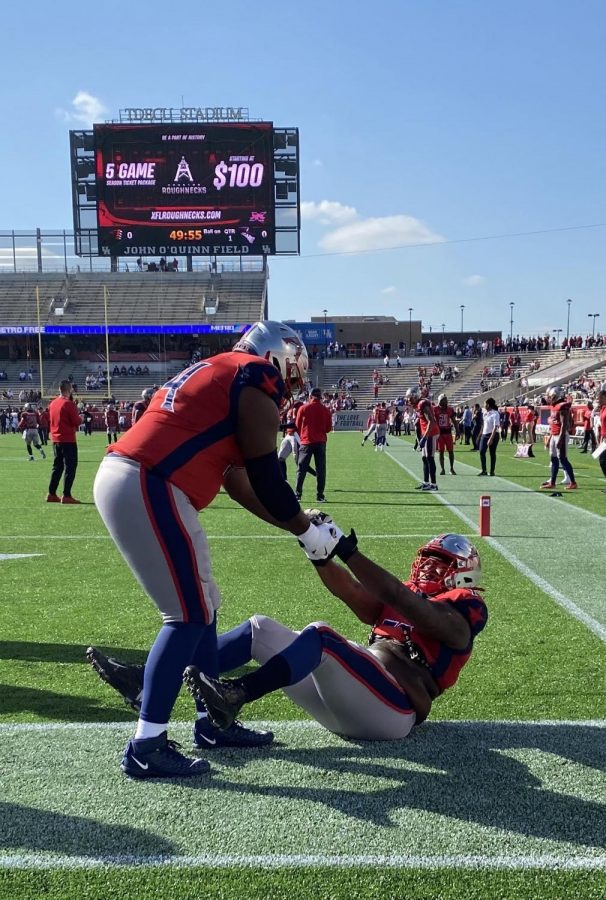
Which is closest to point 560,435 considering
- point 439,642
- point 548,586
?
point 548,586

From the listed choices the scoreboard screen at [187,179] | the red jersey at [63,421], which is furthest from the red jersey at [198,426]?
the scoreboard screen at [187,179]

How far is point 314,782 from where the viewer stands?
339 centimetres

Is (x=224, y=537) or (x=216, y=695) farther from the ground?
(x=216, y=695)

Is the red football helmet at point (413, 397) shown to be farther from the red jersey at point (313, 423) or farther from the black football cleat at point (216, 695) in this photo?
the black football cleat at point (216, 695)

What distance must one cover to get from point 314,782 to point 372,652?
623 mm

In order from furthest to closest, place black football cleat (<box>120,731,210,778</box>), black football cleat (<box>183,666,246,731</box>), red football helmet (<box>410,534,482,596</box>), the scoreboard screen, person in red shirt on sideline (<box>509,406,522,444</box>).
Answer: the scoreboard screen → person in red shirt on sideline (<box>509,406,522,444</box>) → red football helmet (<box>410,534,482,596</box>) → black football cleat (<box>120,731,210,778</box>) → black football cleat (<box>183,666,246,731</box>)

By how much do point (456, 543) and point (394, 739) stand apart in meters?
0.97

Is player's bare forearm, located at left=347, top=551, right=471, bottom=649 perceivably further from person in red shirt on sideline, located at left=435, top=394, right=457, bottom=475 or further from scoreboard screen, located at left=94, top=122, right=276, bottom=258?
scoreboard screen, located at left=94, top=122, right=276, bottom=258

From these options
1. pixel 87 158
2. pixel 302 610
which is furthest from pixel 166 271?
pixel 302 610

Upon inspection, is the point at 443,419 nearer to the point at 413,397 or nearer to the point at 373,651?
the point at 413,397

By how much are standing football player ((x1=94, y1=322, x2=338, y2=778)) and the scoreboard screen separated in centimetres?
4858

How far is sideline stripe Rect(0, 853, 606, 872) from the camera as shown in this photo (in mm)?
2729

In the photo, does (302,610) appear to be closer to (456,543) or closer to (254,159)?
(456,543)

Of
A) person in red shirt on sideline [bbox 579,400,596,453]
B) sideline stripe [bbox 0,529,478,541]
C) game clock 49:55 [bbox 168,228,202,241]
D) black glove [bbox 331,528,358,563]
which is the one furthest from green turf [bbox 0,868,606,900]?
game clock 49:55 [bbox 168,228,202,241]
